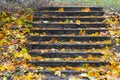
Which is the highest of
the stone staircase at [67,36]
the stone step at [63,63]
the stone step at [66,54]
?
the stone staircase at [67,36]

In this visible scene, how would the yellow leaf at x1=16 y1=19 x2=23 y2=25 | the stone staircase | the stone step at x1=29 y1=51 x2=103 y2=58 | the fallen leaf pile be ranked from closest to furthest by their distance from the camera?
the fallen leaf pile
the stone staircase
the stone step at x1=29 y1=51 x2=103 y2=58
the yellow leaf at x1=16 y1=19 x2=23 y2=25

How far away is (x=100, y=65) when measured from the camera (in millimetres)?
8352

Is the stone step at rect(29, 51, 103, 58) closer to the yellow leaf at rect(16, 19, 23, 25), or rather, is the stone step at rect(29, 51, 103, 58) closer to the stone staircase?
the stone staircase

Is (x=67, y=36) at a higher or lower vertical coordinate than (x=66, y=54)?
higher

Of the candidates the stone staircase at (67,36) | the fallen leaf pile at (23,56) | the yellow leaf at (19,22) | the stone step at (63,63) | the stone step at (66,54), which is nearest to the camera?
the fallen leaf pile at (23,56)

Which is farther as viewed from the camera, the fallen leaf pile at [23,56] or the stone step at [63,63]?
the stone step at [63,63]

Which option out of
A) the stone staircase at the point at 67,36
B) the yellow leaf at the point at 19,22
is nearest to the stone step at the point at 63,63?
the stone staircase at the point at 67,36

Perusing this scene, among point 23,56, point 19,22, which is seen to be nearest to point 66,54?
point 23,56

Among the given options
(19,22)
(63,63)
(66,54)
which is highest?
(19,22)

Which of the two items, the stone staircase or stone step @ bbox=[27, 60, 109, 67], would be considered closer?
stone step @ bbox=[27, 60, 109, 67]

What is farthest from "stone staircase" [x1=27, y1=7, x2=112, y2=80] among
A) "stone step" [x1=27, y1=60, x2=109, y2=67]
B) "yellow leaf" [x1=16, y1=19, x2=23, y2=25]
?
"yellow leaf" [x1=16, y1=19, x2=23, y2=25]

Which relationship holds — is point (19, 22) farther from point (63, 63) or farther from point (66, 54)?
point (63, 63)

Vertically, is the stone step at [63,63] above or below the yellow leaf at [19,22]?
below

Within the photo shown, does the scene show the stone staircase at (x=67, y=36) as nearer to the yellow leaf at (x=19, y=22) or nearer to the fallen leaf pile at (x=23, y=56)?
the fallen leaf pile at (x=23, y=56)
